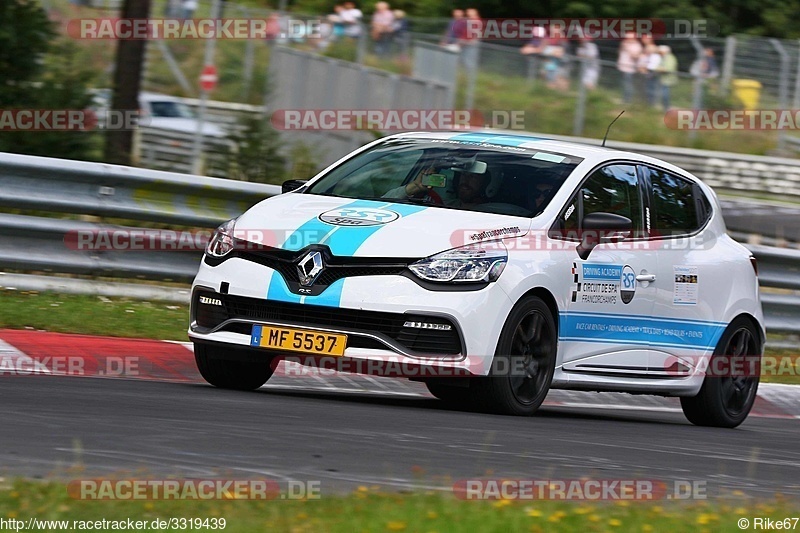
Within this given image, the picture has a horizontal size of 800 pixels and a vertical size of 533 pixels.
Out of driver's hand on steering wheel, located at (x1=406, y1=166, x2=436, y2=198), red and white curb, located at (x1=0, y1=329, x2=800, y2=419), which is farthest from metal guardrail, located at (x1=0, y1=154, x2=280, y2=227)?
driver's hand on steering wheel, located at (x1=406, y1=166, x2=436, y2=198)

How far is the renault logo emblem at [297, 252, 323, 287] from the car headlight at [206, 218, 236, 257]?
555 mm

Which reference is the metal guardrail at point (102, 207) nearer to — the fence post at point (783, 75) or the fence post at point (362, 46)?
the fence post at point (362, 46)

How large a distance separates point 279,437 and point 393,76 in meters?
18.2

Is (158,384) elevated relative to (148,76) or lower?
elevated

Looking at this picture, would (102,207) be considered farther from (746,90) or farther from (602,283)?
(746,90)

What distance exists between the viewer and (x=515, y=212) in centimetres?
867

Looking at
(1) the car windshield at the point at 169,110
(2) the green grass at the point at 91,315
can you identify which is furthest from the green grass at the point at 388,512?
(1) the car windshield at the point at 169,110

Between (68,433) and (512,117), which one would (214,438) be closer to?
(68,433)

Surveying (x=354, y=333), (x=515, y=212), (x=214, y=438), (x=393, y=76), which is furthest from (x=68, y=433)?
(x=393, y=76)

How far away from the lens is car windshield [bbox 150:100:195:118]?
98.4ft

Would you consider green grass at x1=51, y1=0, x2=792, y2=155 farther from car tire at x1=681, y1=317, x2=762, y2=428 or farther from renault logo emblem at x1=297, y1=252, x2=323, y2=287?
renault logo emblem at x1=297, y1=252, x2=323, y2=287

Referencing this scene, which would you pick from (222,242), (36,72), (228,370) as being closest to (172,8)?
(36,72)

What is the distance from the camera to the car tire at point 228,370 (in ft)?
28.6

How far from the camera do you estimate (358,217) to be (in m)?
8.34
